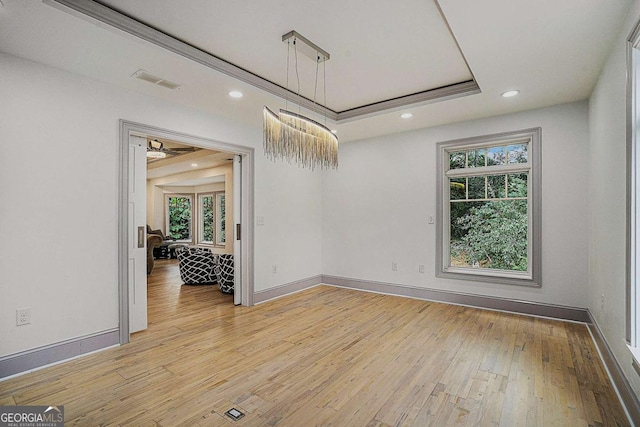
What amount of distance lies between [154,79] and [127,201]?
1.28 meters

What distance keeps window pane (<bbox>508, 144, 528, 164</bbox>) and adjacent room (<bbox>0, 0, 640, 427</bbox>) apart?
0.09 ft

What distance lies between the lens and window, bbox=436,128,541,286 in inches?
163

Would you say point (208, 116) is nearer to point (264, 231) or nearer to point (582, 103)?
point (264, 231)

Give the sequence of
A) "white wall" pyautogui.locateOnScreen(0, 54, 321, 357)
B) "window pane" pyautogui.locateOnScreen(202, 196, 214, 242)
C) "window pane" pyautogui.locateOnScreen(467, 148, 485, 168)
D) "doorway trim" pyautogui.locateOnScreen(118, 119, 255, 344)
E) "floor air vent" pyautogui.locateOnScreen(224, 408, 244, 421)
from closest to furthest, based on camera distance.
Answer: "floor air vent" pyautogui.locateOnScreen(224, 408, 244, 421) < "white wall" pyautogui.locateOnScreen(0, 54, 321, 357) < "doorway trim" pyautogui.locateOnScreen(118, 119, 255, 344) < "window pane" pyautogui.locateOnScreen(467, 148, 485, 168) < "window pane" pyautogui.locateOnScreen(202, 196, 214, 242)

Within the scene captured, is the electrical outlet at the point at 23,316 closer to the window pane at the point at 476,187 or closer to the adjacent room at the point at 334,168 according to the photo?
the adjacent room at the point at 334,168

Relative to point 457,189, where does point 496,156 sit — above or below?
above

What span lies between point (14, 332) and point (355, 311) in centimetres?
351

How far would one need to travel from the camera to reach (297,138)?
2805mm

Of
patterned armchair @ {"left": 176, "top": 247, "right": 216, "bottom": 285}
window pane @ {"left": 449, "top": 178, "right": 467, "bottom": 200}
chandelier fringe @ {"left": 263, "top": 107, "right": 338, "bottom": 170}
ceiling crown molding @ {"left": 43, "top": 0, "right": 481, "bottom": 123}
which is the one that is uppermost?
ceiling crown molding @ {"left": 43, "top": 0, "right": 481, "bottom": 123}

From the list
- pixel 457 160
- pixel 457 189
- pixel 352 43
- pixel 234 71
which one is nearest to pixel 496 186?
pixel 457 189

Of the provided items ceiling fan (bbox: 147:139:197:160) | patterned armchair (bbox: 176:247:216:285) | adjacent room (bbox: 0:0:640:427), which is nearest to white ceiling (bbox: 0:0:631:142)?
adjacent room (bbox: 0:0:640:427)

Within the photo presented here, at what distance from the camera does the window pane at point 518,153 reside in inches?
168

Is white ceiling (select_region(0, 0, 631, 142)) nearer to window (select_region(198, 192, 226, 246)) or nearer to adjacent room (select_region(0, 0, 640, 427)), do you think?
adjacent room (select_region(0, 0, 640, 427))

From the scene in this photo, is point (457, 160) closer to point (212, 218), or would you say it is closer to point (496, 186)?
point (496, 186)
